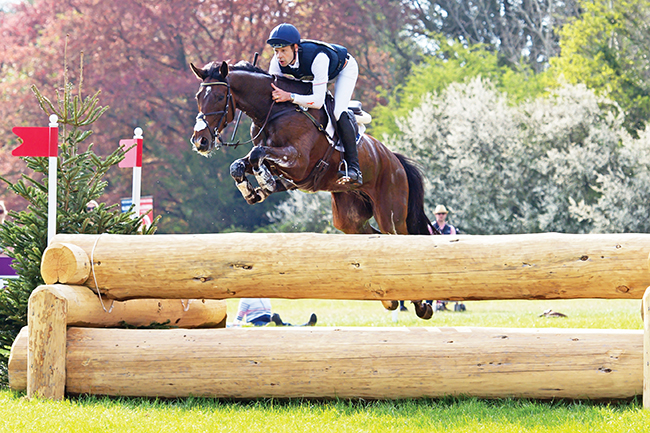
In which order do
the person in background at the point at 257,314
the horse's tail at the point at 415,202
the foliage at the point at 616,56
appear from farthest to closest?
the foliage at the point at 616,56 < the person in background at the point at 257,314 < the horse's tail at the point at 415,202

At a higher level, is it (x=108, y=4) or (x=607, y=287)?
(x=108, y=4)

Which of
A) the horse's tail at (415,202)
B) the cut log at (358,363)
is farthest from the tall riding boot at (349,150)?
the cut log at (358,363)

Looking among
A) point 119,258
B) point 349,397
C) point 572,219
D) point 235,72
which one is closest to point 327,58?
point 235,72

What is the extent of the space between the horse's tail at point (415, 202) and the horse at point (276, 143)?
1.18 ft

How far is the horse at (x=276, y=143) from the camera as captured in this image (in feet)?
17.9

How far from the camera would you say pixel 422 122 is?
20.7 meters

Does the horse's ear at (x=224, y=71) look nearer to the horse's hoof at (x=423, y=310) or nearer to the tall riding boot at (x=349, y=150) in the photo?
the tall riding boot at (x=349, y=150)

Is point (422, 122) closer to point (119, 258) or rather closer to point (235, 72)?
point (235, 72)

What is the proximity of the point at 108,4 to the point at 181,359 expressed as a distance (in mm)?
22055

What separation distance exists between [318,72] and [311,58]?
0.46ft

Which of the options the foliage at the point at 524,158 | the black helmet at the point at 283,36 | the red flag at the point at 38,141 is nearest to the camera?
the red flag at the point at 38,141

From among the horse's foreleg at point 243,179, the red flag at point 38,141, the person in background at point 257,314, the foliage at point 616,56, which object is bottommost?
the person in background at point 257,314

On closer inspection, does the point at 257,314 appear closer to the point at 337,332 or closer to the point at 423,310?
the point at 423,310

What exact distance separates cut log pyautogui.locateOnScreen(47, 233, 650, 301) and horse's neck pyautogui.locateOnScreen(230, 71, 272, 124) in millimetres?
1543
